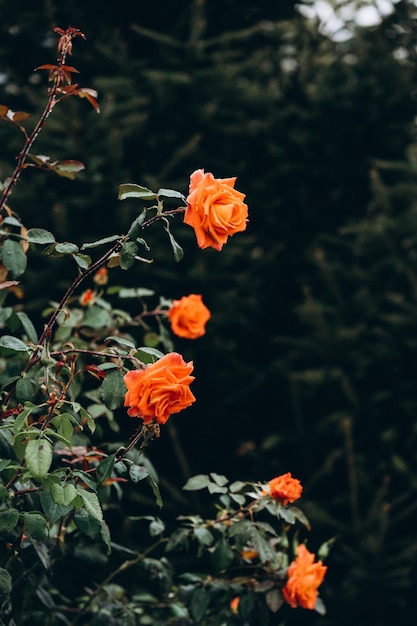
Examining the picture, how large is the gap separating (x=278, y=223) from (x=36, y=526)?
7.02 feet

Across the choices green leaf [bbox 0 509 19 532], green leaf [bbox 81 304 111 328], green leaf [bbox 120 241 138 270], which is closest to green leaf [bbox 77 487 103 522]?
green leaf [bbox 0 509 19 532]

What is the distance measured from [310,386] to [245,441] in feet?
1.21

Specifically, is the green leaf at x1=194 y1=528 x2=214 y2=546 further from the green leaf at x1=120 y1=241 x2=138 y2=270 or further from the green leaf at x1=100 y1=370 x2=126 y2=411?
the green leaf at x1=120 y1=241 x2=138 y2=270

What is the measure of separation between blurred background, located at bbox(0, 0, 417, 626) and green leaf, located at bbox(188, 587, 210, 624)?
0.83 m

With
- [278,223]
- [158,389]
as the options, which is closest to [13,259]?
[158,389]

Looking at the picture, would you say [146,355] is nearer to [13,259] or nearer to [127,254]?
[127,254]

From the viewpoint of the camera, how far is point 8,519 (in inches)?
44.3

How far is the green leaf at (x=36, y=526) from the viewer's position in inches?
44.6

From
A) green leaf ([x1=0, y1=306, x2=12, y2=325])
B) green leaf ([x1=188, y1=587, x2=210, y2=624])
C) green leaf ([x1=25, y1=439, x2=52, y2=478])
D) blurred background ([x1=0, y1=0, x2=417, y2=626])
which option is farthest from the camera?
blurred background ([x1=0, y1=0, x2=417, y2=626])

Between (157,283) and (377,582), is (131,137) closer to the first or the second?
(157,283)

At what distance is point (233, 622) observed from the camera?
5.04 ft

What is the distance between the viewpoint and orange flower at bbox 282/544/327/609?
144 centimetres

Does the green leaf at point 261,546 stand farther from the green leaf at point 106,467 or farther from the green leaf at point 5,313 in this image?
the green leaf at point 5,313

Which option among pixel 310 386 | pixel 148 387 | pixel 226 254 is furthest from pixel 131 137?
pixel 148 387
